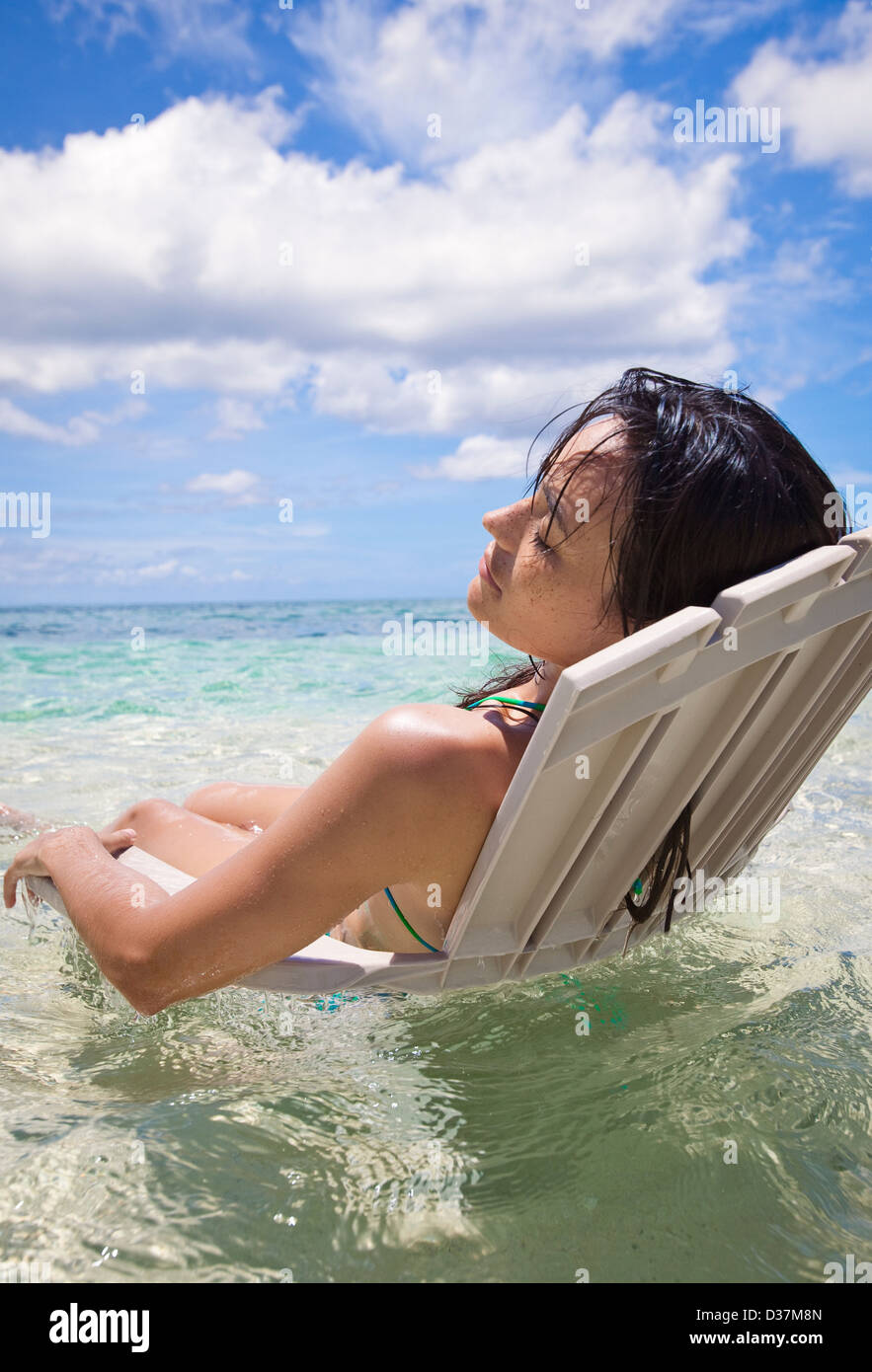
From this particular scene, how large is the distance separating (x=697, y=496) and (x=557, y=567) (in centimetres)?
28

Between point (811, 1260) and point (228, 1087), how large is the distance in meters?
1.10

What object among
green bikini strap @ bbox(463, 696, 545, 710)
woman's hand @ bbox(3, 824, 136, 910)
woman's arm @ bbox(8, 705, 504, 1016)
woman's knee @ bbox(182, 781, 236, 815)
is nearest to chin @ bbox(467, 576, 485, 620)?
green bikini strap @ bbox(463, 696, 545, 710)

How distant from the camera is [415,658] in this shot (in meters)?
14.7

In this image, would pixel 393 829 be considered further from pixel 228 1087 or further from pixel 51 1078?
pixel 51 1078

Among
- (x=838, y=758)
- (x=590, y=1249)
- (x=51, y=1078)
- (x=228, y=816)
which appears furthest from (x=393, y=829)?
(x=838, y=758)

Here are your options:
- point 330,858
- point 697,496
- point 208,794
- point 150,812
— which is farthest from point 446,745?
point 208,794

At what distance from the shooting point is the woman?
1632 mm

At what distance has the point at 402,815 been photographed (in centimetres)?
162

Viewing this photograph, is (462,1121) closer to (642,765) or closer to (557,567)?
(642,765)

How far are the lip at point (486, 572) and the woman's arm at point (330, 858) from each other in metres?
0.32

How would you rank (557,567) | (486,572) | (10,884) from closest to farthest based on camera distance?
1. (557,567)
2. (486,572)
3. (10,884)

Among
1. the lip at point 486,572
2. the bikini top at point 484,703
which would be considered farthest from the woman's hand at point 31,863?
the lip at point 486,572

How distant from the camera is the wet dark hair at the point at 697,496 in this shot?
1.68 meters

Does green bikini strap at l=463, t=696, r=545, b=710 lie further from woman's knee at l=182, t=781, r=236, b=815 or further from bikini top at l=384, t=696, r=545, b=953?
woman's knee at l=182, t=781, r=236, b=815
